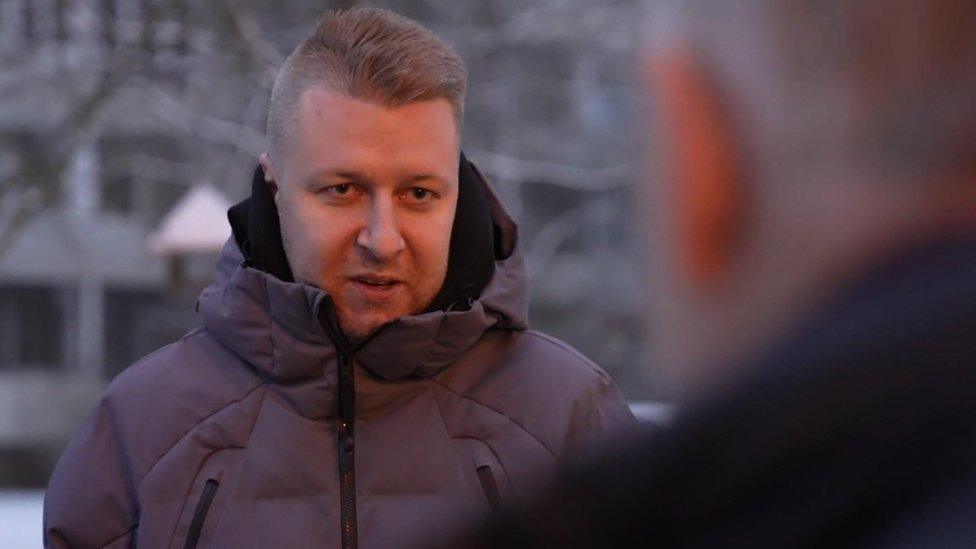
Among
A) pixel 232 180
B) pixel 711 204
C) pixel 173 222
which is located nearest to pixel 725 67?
pixel 711 204

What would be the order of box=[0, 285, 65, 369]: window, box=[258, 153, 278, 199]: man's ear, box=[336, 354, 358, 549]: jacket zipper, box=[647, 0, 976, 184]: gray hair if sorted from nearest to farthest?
box=[647, 0, 976, 184]: gray hair
box=[336, 354, 358, 549]: jacket zipper
box=[258, 153, 278, 199]: man's ear
box=[0, 285, 65, 369]: window

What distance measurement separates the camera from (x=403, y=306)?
5.94 feet

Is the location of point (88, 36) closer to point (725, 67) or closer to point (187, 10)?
point (187, 10)

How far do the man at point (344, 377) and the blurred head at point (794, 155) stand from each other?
3.81 feet

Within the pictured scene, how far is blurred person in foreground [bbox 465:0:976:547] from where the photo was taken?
1.75ft

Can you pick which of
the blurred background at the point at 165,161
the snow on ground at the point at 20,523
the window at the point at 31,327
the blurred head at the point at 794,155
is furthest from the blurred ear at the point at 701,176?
the window at the point at 31,327

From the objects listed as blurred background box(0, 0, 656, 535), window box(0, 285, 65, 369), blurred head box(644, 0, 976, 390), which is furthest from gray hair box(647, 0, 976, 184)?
window box(0, 285, 65, 369)

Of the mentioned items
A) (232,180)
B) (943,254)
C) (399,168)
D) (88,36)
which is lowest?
(232,180)

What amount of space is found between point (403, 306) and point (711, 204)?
4.14 feet

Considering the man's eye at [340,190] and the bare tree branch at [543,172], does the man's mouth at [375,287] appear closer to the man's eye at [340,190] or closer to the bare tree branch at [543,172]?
the man's eye at [340,190]

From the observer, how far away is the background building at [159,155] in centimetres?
894

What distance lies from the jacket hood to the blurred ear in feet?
3.95

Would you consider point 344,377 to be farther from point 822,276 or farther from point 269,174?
point 822,276

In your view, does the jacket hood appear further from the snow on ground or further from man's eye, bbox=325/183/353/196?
the snow on ground
